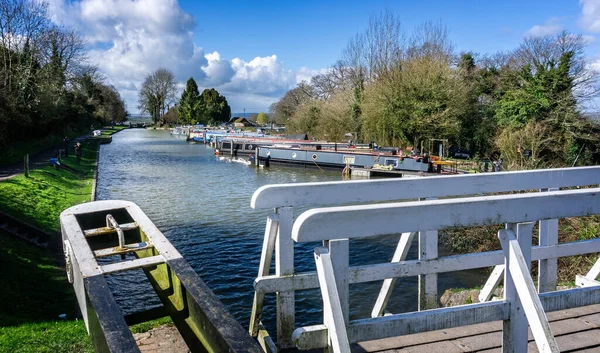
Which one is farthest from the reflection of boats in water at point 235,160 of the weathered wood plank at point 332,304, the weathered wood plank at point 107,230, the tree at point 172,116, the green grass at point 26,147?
the tree at point 172,116

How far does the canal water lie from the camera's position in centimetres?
794

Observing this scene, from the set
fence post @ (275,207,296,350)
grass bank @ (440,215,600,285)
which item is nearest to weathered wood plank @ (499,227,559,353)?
fence post @ (275,207,296,350)

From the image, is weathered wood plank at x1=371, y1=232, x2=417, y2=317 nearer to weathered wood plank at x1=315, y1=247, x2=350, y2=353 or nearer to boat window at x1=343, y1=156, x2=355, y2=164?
weathered wood plank at x1=315, y1=247, x2=350, y2=353

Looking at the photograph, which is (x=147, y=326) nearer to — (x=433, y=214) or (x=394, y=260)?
(x=394, y=260)

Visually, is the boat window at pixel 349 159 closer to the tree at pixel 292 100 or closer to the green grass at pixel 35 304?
the green grass at pixel 35 304

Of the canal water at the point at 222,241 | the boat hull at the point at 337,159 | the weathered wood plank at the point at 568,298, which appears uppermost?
the boat hull at the point at 337,159

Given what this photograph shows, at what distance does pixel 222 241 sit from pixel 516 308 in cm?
986

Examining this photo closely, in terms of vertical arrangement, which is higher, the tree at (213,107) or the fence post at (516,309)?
the tree at (213,107)

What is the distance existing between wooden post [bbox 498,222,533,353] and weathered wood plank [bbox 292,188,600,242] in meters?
0.10

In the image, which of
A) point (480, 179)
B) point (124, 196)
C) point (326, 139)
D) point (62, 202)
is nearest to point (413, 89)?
point (326, 139)

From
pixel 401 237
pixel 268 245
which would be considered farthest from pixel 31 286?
pixel 401 237

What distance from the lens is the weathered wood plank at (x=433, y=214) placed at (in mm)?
2123

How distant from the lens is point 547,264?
380 centimetres

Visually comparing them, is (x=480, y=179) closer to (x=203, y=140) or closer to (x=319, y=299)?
(x=319, y=299)
